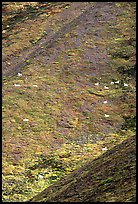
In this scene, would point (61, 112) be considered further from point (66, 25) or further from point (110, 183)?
point (66, 25)

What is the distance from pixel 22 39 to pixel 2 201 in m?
23.9

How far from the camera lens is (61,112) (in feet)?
70.5

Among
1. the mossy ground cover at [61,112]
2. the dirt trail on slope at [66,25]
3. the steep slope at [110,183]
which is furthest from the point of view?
the dirt trail on slope at [66,25]

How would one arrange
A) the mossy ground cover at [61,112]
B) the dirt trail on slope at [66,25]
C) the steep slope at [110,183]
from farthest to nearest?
the dirt trail on slope at [66,25], the mossy ground cover at [61,112], the steep slope at [110,183]

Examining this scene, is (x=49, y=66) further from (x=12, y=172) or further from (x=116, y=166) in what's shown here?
(x=116, y=166)

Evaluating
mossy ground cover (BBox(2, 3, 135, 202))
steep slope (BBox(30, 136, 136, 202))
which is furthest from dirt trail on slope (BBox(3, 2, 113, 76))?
steep slope (BBox(30, 136, 136, 202))

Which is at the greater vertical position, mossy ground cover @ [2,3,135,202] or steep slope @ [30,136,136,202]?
steep slope @ [30,136,136,202]

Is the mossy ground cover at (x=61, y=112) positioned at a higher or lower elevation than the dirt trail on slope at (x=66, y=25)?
higher

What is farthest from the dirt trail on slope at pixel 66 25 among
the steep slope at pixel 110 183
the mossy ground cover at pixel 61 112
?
the steep slope at pixel 110 183

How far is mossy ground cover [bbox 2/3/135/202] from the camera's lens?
17.3 metres

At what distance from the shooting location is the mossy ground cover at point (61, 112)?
56.9 feet

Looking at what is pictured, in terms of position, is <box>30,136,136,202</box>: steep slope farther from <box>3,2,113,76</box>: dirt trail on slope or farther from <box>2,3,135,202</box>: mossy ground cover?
<box>3,2,113,76</box>: dirt trail on slope

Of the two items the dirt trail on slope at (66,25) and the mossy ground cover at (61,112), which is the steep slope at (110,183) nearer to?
the mossy ground cover at (61,112)

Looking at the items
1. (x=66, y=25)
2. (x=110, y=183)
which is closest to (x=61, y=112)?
(x=110, y=183)
